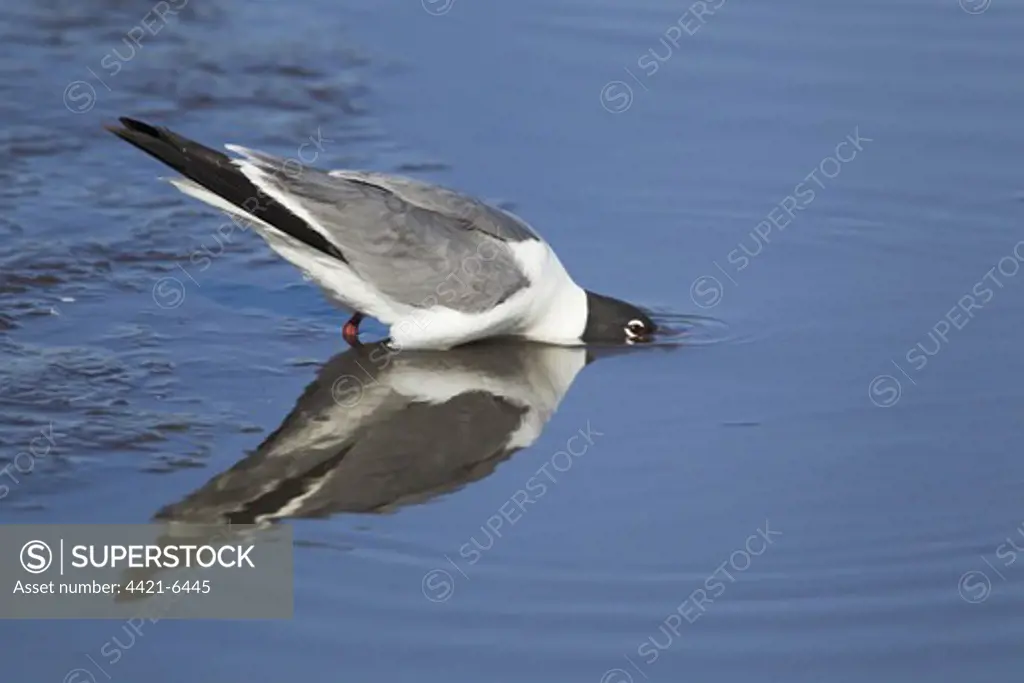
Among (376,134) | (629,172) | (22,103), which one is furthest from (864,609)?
(22,103)

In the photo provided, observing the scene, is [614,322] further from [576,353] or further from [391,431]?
[391,431]

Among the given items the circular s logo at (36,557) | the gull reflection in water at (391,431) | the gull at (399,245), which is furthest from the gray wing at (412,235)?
the circular s logo at (36,557)

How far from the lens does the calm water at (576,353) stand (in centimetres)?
739

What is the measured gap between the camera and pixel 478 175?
11484 millimetres

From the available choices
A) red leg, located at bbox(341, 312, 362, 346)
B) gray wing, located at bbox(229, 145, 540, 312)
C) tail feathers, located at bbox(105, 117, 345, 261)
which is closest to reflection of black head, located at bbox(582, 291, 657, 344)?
gray wing, located at bbox(229, 145, 540, 312)

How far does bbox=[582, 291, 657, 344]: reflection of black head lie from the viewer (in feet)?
32.5

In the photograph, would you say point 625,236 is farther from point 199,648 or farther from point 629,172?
point 199,648

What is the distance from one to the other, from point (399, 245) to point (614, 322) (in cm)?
112

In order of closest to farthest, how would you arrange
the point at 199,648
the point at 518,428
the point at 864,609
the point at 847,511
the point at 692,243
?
the point at 199,648
the point at 864,609
the point at 847,511
the point at 518,428
the point at 692,243

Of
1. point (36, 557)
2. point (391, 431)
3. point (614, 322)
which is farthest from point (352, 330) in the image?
point (36, 557)

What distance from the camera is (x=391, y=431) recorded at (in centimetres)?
897

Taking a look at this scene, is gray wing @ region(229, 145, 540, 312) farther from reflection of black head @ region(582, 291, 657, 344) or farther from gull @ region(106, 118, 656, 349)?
reflection of black head @ region(582, 291, 657, 344)

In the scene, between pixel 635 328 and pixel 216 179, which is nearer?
pixel 216 179

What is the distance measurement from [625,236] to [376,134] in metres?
1.88
